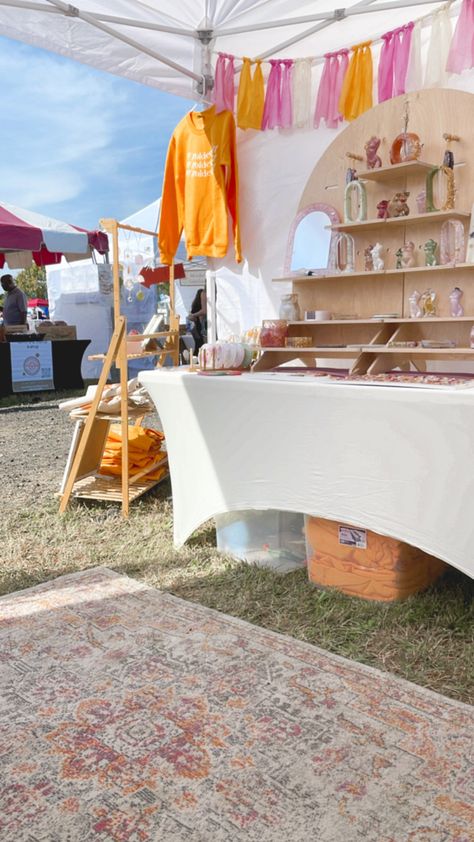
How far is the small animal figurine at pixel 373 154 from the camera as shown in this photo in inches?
116

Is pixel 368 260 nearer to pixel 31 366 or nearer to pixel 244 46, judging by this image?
pixel 244 46

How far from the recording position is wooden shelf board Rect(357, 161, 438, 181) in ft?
9.10

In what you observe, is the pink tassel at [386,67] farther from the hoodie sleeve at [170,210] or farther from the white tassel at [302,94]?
the hoodie sleeve at [170,210]

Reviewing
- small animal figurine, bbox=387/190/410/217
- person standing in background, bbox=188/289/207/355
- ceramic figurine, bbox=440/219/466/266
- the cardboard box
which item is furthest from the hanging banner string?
person standing in background, bbox=188/289/207/355

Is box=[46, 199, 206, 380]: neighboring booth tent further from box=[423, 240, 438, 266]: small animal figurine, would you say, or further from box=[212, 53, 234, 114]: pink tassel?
box=[423, 240, 438, 266]: small animal figurine

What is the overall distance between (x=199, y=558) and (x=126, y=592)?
0.41m

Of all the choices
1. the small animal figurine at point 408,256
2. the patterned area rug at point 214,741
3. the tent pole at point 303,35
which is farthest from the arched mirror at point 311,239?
the patterned area rug at point 214,741

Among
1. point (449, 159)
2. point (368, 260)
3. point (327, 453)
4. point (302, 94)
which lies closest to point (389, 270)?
point (368, 260)

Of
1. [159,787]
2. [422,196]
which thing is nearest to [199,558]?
[159,787]

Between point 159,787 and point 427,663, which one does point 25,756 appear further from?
point 427,663

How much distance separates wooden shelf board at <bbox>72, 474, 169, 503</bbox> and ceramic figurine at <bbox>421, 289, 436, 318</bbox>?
176cm

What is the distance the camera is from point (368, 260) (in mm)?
3012

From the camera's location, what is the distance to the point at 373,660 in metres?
2.07

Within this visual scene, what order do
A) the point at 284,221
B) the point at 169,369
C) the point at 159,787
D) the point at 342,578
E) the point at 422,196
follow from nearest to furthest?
the point at 159,787
the point at 342,578
the point at 422,196
the point at 169,369
the point at 284,221
